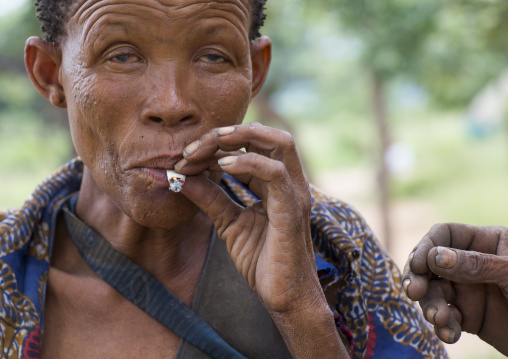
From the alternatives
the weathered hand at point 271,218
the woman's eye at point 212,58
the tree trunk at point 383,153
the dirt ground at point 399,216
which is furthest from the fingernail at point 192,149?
the tree trunk at point 383,153

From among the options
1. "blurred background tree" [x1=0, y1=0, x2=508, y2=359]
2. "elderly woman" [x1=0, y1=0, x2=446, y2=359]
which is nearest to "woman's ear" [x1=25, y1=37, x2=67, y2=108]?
"elderly woman" [x1=0, y1=0, x2=446, y2=359]

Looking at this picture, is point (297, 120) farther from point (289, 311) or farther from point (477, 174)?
point (289, 311)

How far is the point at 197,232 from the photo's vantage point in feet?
7.88

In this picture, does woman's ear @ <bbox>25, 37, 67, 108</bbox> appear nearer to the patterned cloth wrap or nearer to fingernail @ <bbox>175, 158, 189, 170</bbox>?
the patterned cloth wrap

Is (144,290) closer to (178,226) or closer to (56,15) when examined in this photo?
(178,226)

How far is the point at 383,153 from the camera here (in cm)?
1003

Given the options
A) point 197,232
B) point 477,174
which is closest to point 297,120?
point 477,174

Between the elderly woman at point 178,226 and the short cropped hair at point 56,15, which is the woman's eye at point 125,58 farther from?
the short cropped hair at point 56,15

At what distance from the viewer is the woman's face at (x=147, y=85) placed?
73.2 inches

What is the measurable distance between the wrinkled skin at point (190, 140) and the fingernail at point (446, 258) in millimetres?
382

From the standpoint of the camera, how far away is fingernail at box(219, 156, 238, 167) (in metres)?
1.76

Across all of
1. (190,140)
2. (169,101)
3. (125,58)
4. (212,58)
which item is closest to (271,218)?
(190,140)

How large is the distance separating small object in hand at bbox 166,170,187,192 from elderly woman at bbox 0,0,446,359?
2 cm

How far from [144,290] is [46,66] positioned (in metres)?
0.89
